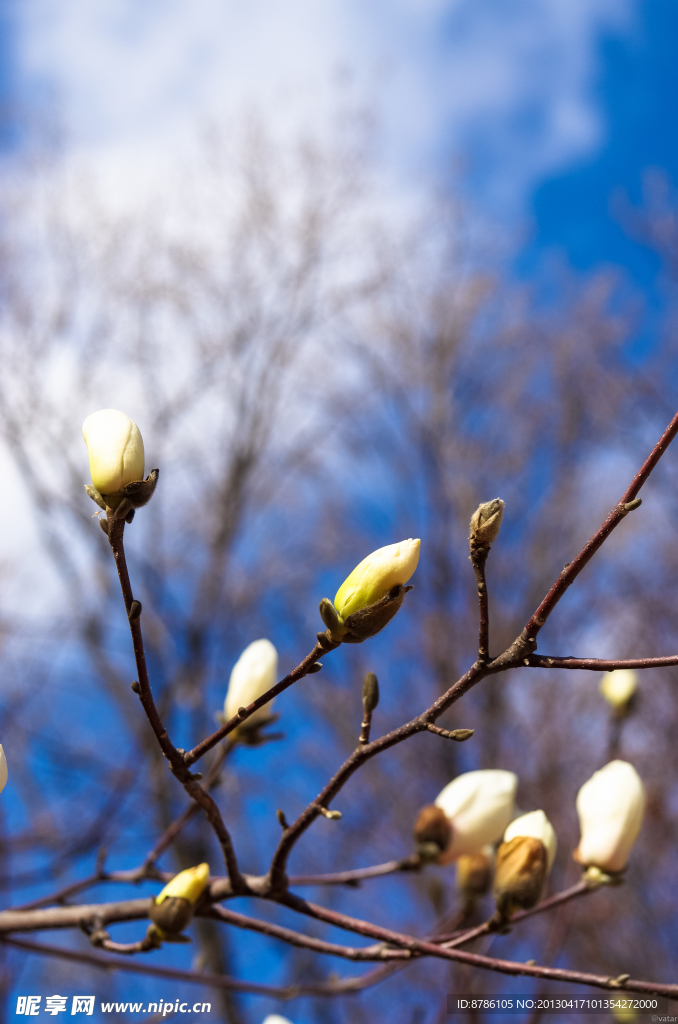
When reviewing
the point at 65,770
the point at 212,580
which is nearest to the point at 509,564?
the point at 212,580

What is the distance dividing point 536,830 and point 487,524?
495 mm

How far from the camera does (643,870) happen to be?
13.8ft

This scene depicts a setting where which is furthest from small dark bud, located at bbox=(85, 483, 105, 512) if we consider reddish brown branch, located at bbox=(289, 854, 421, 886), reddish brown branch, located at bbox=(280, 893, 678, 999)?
reddish brown branch, located at bbox=(289, 854, 421, 886)

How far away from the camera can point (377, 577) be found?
1.82ft

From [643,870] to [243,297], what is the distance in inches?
172

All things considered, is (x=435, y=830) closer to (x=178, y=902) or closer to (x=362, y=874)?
(x=362, y=874)

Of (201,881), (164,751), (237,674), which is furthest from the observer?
(237,674)

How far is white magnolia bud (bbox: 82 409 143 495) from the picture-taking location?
579mm

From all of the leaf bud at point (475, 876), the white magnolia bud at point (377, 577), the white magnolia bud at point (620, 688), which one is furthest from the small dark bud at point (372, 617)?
the white magnolia bud at point (620, 688)

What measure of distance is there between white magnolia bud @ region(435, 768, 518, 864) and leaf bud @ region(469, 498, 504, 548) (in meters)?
0.50

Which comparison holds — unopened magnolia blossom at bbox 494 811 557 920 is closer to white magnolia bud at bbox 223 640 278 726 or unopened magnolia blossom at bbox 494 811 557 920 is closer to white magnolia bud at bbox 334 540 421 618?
white magnolia bud at bbox 223 640 278 726

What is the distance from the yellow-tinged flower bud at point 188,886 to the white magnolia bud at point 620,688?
2.97 feet

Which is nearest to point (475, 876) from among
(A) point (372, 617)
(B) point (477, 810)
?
(B) point (477, 810)

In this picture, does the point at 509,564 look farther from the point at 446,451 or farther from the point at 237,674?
the point at 237,674
